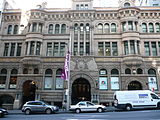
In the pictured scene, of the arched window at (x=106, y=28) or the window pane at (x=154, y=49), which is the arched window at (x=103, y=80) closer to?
the arched window at (x=106, y=28)

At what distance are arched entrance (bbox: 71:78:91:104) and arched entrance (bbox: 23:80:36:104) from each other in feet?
26.8

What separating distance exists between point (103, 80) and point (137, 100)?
781 cm

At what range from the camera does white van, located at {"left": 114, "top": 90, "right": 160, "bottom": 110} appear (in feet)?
64.9

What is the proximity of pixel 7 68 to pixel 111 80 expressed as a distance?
65.6 feet

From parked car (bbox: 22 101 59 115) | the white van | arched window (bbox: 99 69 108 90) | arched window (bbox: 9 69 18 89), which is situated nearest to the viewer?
parked car (bbox: 22 101 59 115)

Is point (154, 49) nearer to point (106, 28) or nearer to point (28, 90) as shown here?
point (106, 28)

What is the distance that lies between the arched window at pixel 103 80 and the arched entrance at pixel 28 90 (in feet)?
42.2

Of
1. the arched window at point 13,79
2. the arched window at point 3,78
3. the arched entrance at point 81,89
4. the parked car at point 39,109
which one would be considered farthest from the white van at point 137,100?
the arched window at point 3,78

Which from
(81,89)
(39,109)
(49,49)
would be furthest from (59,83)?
(39,109)

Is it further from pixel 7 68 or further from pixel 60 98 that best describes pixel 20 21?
pixel 60 98

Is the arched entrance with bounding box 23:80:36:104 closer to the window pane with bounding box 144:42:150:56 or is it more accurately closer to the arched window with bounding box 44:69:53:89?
the arched window with bounding box 44:69:53:89

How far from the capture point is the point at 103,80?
2661 centimetres

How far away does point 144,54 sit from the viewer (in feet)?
88.9

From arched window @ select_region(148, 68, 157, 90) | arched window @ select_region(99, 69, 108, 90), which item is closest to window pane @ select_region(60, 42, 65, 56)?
arched window @ select_region(99, 69, 108, 90)
